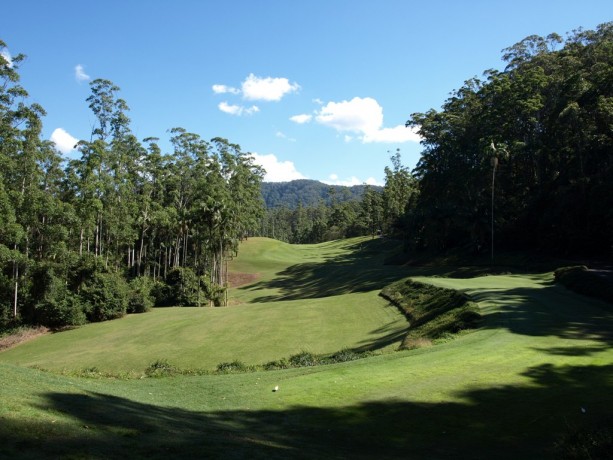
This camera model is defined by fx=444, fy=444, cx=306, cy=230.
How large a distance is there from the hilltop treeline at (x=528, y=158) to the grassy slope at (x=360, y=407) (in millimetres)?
32761

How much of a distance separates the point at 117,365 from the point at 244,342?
292 inches

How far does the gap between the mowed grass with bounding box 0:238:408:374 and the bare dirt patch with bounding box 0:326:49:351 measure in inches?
56.3

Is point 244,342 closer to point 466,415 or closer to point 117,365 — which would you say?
point 117,365

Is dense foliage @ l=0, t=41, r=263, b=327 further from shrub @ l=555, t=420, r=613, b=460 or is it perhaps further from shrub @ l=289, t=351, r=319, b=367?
shrub @ l=555, t=420, r=613, b=460

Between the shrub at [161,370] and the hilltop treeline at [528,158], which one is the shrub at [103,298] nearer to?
the shrub at [161,370]

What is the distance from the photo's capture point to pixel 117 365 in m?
26.0

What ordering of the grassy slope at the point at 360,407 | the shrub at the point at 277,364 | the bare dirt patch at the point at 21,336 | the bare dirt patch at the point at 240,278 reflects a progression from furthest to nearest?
the bare dirt patch at the point at 240,278 < the bare dirt patch at the point at 21,336 < the shrub at the point at 277,364 < the grassy slope at the point at 360,407

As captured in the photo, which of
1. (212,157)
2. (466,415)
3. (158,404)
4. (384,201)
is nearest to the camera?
(466,415)

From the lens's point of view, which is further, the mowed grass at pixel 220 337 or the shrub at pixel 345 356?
the mowed grass at pixel 220 337

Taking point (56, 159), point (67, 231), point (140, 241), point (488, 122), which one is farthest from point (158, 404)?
point (488, 122)

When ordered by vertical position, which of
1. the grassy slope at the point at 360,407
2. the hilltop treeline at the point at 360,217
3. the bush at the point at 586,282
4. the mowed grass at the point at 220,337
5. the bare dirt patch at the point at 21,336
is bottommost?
the bare dirt patch at the point at 21,336

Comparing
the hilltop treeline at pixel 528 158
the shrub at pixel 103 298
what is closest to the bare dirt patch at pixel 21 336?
the shrub at pixel 103 298

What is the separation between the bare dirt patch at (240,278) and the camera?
6822cm

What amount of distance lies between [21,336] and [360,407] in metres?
38.5
